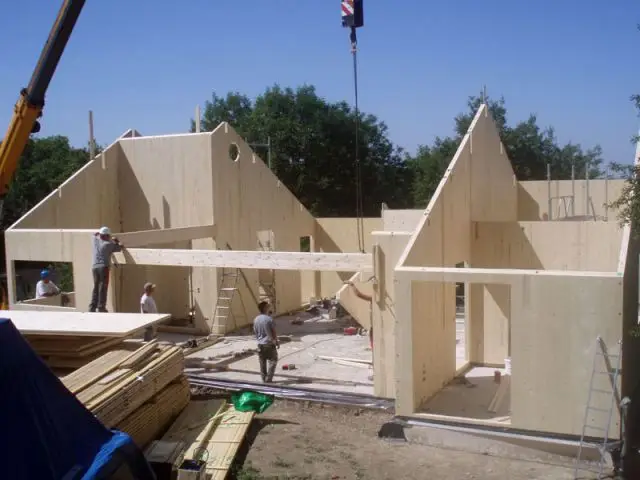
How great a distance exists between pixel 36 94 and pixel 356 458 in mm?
7486

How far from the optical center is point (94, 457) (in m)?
4.36

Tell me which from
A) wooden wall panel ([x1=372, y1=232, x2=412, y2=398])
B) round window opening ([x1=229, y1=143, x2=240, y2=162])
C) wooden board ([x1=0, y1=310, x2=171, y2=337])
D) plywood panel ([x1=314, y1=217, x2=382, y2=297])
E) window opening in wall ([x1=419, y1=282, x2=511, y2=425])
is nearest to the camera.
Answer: wooden board ([x1=0, y1=310, x2=171, y2=337])

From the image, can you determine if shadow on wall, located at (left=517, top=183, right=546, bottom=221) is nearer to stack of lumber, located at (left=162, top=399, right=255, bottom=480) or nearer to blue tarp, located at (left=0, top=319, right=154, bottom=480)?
stack of lumber, located at (left=162, top=399, right=255, bottom=480)

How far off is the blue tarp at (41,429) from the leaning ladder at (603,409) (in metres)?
5.49

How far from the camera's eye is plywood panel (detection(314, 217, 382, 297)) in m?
19.5

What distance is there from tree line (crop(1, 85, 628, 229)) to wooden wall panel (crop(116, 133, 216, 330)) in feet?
57.7

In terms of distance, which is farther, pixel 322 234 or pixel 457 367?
pixel 322 234

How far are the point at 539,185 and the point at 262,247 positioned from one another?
7598mm

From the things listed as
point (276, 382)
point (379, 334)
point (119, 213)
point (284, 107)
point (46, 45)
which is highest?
point (284, 107)

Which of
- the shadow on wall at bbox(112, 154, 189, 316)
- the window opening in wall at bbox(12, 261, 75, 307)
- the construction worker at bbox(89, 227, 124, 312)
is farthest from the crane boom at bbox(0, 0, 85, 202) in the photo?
the shadow on wall at bbox(112, 154, 189, 316)

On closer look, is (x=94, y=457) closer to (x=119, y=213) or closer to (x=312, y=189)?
(x=119, y=213)

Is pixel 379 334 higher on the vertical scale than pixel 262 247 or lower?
lower

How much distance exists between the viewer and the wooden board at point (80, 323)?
8.72 meters

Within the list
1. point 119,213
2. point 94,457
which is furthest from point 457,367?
point 119,213
